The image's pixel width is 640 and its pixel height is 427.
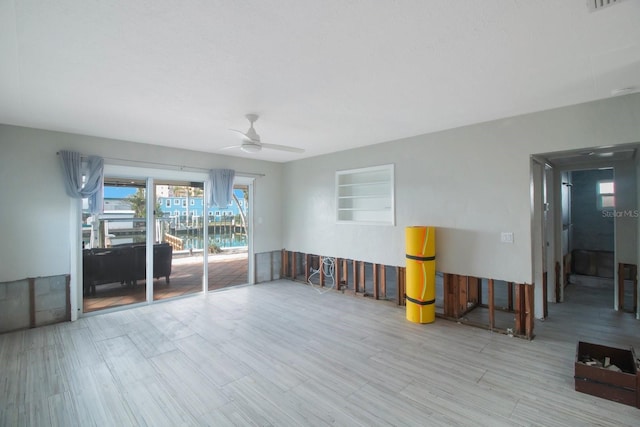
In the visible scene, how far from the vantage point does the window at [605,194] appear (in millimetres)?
5863

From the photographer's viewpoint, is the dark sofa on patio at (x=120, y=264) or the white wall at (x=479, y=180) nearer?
the white wall at (x=479, y=180)

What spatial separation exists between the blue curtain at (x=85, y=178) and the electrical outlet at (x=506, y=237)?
18.1 ft

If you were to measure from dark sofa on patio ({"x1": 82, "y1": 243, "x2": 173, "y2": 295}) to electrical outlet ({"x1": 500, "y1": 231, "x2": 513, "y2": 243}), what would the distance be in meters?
5.27

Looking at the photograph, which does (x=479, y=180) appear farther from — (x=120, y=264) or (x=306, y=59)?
(x=120, y=264)

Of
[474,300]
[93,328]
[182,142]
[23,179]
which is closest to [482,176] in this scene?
[474,300]

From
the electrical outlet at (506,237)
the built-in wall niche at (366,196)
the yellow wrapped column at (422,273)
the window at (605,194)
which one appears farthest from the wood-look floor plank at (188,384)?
the window at (605,194)

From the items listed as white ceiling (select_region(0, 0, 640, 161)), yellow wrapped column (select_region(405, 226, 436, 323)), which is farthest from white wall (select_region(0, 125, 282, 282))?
yellow wrapped column (select_region(405, 226, 436, 323))

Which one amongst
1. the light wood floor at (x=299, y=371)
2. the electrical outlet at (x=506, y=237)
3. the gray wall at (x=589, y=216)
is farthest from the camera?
the gray wall at (x=589, y=216)

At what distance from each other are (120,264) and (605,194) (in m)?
9.46

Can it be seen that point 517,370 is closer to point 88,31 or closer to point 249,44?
point 249,44

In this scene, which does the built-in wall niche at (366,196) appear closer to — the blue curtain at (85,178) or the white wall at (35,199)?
the white wall at (35,199)

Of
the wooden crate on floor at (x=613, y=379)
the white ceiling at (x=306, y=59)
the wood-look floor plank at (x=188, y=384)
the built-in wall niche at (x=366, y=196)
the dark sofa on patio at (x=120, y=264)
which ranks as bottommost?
the wood-look floor plank at (x=188, y=384)

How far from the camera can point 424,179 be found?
14.1 ft

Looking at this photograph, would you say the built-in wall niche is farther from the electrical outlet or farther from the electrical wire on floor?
the electrical outlet
